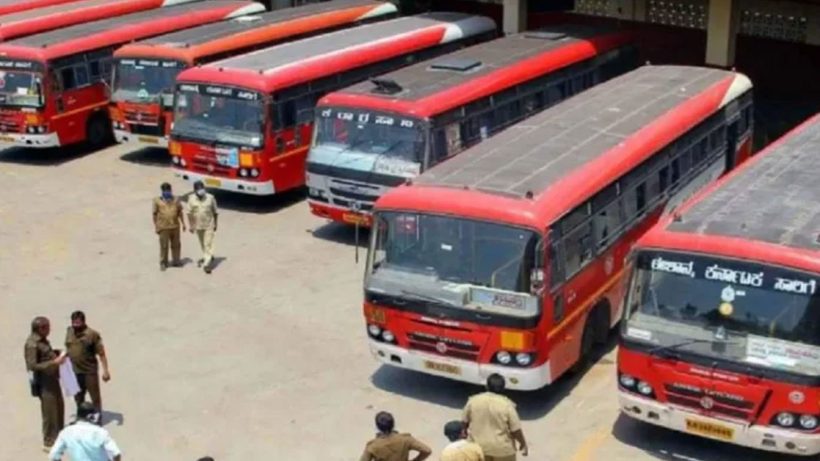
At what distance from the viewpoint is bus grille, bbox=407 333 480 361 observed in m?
12.8

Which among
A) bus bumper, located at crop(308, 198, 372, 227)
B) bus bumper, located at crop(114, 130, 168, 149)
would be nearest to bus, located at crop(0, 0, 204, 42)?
bus bumper, located at crop(114, 130, 168, 149)

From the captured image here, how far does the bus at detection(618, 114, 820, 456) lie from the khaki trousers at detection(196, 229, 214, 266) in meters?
7.77

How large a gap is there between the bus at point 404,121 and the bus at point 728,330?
6374 mm

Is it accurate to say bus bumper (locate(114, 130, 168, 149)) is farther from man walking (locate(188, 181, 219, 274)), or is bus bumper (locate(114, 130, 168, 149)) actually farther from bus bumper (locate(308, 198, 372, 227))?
man walking (locate(188, 181, 219, 274))

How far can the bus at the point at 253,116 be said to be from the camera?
19953 millimetres

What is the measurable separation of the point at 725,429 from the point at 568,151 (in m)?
4.40

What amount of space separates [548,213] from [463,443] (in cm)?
375

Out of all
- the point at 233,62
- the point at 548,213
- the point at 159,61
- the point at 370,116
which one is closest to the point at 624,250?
the point at 548,213

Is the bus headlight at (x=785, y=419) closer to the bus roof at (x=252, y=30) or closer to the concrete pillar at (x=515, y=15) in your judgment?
the bus roof at (x=252, y=30)

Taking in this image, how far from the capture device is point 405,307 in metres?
13.0

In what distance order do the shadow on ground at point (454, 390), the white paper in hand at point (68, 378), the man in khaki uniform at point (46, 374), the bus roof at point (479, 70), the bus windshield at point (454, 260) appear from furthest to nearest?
1. the bus roof at point (479, 70)
2. the shadow on ground at point (454, 390)
3. the bus windshield at point (454, 260)
4. the white paper in hand at point (68, 378)
5. the man in khaki uniform at point (46, 374)

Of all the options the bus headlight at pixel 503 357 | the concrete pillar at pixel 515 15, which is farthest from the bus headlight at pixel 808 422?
the concrete pillar at pixel 515 15

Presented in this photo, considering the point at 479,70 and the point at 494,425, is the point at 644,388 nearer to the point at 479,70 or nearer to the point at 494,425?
the point at 494,425

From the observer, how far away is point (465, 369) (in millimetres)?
12875
